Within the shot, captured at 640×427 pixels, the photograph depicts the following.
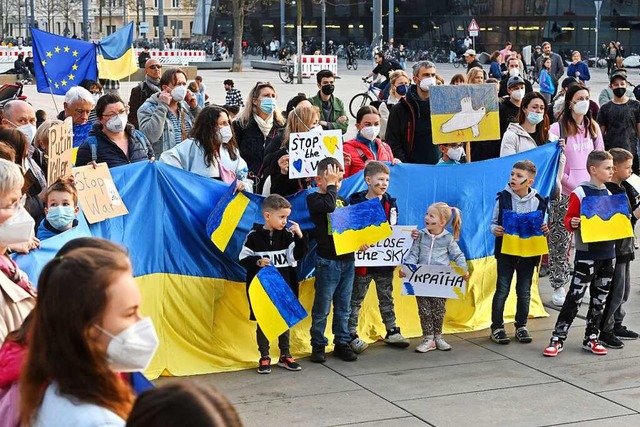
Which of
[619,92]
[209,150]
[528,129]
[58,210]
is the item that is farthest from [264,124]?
[619,92]

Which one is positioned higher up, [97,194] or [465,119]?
[465,119]

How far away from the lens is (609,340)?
8.18 metres

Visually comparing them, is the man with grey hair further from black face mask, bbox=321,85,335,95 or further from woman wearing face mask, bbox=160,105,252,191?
woman wearing face mask, bbox=160,105,252,191

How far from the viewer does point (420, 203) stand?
28.2ft

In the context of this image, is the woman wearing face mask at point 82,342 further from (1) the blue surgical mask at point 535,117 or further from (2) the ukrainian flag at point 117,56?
(2) the ukrainian flag at point 117,56

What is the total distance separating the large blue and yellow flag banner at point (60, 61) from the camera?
42.4 feet

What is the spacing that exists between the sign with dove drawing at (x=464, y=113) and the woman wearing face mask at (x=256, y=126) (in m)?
1.33

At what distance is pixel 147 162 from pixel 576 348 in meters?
3.40

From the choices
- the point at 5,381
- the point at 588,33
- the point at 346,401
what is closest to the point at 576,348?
the point at 346,401

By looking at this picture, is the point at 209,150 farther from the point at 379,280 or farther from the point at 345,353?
the point at 345,353

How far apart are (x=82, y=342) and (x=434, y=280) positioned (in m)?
5.55

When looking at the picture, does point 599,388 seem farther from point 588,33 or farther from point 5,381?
point 588,33

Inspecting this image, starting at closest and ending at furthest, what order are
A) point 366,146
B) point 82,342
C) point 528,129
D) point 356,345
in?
point 82,342, point 356,345, point 366,146, point 528,129

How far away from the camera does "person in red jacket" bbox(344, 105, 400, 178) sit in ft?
28.9
